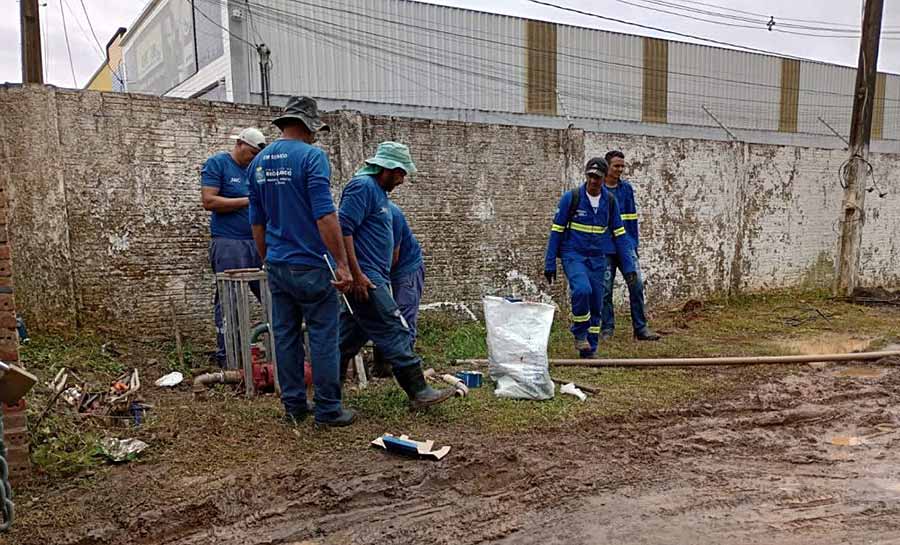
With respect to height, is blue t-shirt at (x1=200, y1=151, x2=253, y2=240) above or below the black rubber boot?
above

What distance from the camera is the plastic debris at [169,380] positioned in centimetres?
432

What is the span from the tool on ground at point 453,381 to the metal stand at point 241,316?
1.12 m

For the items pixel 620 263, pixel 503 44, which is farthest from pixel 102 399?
pixel 503 44


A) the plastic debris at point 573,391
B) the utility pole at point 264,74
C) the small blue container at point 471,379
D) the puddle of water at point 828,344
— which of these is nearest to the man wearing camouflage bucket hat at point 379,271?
the small blue container at point 471,379

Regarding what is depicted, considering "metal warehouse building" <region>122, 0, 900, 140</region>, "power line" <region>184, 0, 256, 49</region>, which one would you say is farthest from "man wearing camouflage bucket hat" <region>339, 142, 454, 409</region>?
"power line" <region>184, 0, 256, 49</region>

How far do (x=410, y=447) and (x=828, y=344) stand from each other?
508 cm

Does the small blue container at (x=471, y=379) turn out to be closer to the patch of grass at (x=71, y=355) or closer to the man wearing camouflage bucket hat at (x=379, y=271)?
the man wearing camouflage bucket hat at (x=379, y=271)

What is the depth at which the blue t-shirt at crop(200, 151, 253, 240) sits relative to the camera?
4727 millimetres

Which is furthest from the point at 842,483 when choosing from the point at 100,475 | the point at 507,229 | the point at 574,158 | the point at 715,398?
the point at 574,158

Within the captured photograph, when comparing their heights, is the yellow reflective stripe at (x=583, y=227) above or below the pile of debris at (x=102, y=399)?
above

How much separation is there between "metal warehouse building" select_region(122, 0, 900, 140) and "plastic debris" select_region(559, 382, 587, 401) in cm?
1056

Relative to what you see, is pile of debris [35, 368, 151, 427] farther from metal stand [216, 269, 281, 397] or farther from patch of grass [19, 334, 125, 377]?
metal stand [216, 269, 281, 397]

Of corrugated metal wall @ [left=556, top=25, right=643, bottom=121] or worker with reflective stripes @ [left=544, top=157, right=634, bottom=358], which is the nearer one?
worker with reflective stripes @ [left=544, top=157, right=634, bottom=358]

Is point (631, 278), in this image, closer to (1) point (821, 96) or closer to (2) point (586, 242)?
(2) point (586, 242)
